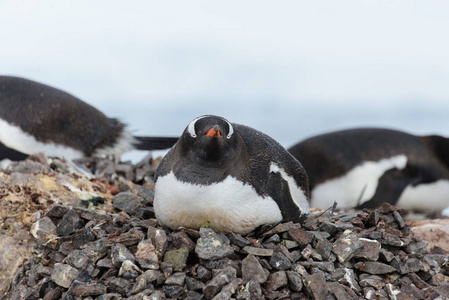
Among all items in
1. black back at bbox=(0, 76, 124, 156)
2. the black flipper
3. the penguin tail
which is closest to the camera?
the black flipper

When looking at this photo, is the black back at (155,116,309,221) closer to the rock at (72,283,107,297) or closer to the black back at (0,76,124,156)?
the rock at (72,283,107,297)

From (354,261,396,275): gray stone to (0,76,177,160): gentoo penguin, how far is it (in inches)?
108

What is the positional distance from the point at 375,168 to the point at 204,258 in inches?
132

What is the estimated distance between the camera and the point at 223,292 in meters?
2.46

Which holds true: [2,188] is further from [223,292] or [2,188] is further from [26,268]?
[223,292]

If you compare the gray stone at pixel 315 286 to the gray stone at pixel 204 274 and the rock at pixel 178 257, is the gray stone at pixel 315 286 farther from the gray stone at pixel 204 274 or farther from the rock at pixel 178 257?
the rock at pixel 178 257

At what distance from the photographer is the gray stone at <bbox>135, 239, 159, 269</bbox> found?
8.59ft

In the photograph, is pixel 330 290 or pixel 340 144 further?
pixel 340 144

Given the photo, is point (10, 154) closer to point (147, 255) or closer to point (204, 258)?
point (147, 255)

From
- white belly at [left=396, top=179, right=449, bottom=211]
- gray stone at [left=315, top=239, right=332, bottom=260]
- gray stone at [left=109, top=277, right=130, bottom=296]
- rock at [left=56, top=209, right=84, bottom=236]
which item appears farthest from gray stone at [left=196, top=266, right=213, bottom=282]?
white belly at [left=396, top=179, right=449, bottom=211]

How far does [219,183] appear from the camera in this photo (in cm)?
265

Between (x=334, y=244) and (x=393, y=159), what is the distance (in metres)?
3.02

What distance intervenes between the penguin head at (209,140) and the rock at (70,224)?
0.85m

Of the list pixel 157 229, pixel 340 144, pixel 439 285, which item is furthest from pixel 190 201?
pixel 340 144
